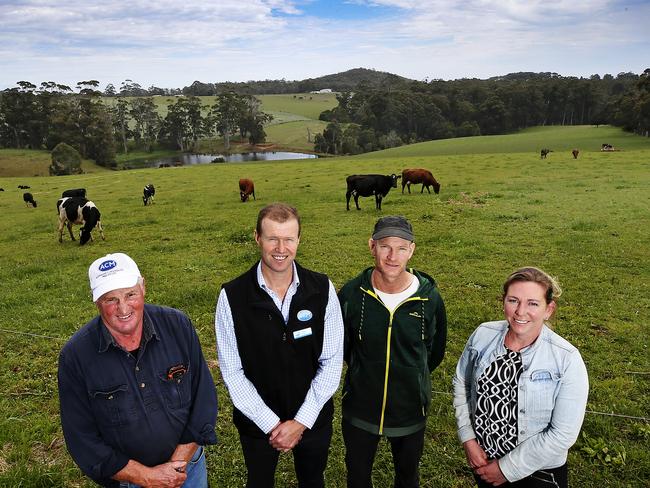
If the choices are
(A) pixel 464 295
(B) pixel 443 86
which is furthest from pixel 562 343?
(B) pixel 443 86

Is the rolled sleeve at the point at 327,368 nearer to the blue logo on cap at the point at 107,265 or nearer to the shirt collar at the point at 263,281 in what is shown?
the shirt collar at the point at 263,281

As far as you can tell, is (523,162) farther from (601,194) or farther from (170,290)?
(170,290)

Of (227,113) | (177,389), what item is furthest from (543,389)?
(227,113)

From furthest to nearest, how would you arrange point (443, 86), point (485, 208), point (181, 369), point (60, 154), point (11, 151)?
point (443, 86), point (11, 151), point (60, 154), point (485, 208), point (181, 369)

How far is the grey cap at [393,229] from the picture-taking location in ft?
11.5

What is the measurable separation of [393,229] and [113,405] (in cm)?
236

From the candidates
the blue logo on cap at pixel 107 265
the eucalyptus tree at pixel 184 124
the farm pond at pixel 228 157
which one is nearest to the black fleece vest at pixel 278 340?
the blue logo on cap at pixel 107 265

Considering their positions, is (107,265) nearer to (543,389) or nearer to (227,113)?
(543,389)

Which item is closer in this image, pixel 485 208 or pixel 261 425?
pixel 261 425

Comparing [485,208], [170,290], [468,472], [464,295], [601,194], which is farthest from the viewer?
[601,194]

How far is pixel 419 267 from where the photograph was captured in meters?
10.9

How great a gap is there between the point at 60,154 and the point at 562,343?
6845 cm

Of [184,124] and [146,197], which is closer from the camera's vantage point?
[146,197]

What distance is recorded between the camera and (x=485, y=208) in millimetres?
17703
